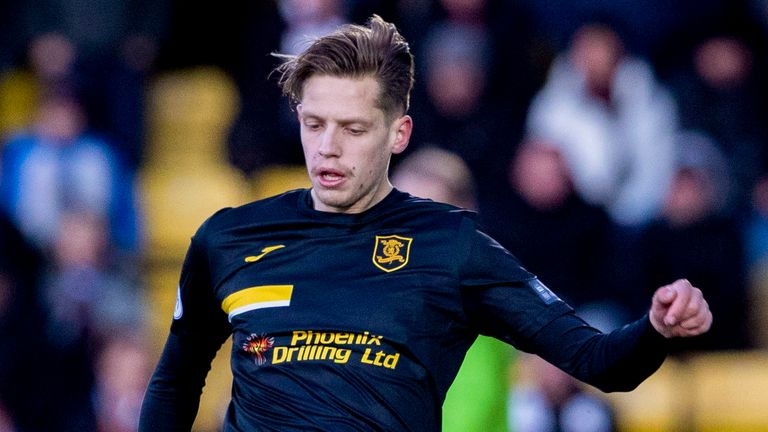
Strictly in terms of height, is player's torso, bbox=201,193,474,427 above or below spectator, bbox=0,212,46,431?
above

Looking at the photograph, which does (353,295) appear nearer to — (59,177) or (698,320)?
(698,320)

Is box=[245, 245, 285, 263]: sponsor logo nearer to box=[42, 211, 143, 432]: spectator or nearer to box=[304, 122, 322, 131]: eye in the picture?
box=[304, 122, 322, 131]: eye

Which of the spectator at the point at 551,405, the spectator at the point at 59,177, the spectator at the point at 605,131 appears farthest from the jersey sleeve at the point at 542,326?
the spectator at the point at 59,177

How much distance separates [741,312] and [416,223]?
5.27 meters

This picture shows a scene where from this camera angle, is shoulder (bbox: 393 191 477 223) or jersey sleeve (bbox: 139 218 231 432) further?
jersey sleeve (bbox: 139 218 231 432)

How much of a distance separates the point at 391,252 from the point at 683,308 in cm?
95

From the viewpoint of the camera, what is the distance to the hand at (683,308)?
3.33m

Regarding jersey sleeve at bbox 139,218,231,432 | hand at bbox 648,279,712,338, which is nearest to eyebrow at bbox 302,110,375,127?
jersey sleeve at bbox 139,218,231,432

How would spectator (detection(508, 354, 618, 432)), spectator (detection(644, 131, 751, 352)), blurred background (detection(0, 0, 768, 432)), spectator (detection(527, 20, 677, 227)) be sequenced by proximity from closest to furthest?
spectator (detection(508, 354, 618, 432)) < blurred background (detection(0, 0, 768, 432)) < spectator (detection(644, 131, 751, 352)) < spectator (detection(527, 20, 677, 227))

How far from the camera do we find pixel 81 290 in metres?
9.20

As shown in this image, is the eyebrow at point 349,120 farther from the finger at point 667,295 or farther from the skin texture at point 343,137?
the finger at point 667,295

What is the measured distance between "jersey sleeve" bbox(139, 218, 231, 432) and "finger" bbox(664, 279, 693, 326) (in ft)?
4.62

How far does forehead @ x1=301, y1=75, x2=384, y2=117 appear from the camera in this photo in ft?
13.1

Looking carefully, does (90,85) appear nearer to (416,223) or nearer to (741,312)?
(741,312)
